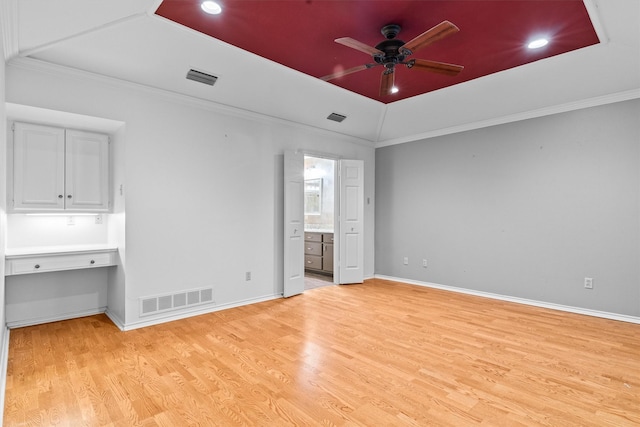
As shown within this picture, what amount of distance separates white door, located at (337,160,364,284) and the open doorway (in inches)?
17.3

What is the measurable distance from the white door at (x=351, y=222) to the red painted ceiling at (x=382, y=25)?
228cm

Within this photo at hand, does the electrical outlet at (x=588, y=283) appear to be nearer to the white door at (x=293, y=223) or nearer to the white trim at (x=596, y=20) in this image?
the white trim at (x=596, y=20)

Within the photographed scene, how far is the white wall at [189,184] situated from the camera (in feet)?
11.4

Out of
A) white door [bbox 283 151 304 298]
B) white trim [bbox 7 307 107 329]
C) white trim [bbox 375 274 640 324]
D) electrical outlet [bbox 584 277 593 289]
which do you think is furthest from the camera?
white door [bbox 283 151 304 298]

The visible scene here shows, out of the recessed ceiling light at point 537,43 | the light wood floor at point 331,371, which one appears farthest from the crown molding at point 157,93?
the recessed ceiling light at point 537,43

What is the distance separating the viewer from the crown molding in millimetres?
3111

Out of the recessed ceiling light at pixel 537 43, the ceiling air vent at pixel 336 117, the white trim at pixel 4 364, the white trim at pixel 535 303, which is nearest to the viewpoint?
the white trim at pixel 4 364

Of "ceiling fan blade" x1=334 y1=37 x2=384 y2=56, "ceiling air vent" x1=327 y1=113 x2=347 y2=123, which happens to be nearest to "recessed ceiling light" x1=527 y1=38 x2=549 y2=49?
"ceiling fan blade" x1=334 y1=37 x2=384 y2=56

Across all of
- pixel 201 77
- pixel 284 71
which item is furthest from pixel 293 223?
pixel 201 77

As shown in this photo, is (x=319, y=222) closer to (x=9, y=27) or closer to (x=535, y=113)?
(x=535, y=113)

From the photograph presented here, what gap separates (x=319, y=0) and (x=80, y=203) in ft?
11.0

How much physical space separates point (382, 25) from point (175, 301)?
3.65 meters

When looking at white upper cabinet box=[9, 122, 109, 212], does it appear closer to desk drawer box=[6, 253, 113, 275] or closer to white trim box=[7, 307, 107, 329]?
desk drawer box=[6, 253, 113, 275]

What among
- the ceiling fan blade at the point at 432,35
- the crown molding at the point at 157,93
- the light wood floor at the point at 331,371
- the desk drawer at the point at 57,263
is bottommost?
the light wood floor at the point at 331,371
